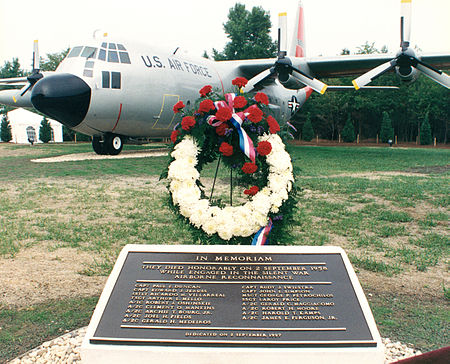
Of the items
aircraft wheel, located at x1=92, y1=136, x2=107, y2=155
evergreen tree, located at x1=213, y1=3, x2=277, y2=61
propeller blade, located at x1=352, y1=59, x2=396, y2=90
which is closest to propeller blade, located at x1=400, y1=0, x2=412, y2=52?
propeller blade, located at x1=352, y1=59, x2=396, y2=90

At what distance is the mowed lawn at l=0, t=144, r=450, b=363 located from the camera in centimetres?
407

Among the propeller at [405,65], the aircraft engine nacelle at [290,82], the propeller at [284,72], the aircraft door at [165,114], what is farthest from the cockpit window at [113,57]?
the propeller at [405,65]

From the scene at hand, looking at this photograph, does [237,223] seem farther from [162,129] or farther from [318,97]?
[318,97]

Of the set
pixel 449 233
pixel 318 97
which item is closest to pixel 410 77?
pixel 449 233

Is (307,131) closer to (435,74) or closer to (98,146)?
(435,74)

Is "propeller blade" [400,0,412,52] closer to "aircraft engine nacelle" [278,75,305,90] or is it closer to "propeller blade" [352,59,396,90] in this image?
"propeller blade" [352,59,396,90]

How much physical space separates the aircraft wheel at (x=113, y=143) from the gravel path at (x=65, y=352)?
51.5 ft

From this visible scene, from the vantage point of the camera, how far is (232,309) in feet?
9.87

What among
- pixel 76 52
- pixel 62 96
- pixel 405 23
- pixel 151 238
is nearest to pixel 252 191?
pixel 151 238

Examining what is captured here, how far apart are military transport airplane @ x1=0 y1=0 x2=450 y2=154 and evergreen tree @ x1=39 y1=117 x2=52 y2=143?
2042 cm

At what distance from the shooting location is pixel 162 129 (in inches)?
750

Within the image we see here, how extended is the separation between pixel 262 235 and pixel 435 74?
626 inches

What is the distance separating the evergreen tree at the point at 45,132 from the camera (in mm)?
40188

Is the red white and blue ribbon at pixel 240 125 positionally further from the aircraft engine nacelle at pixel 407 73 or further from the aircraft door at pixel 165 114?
the aircraft engine nacelle at pixel 407 73
